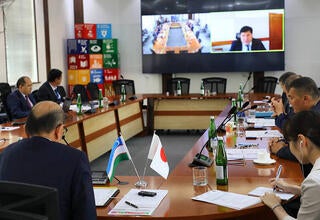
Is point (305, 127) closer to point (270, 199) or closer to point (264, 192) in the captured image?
point (270, 199)

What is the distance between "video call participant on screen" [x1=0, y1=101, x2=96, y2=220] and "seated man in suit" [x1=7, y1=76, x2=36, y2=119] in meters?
4.19

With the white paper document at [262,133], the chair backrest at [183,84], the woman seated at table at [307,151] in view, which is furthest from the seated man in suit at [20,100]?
the woman seated at table at [307,151]

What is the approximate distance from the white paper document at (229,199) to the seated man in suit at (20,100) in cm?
419

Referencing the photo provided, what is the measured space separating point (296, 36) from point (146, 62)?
3.44 metres

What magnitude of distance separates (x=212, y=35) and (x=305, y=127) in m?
8.28

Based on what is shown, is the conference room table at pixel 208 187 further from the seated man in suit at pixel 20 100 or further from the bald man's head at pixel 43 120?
the seated man in suit at pixel 20 100

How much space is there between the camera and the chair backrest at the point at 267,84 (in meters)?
8.78

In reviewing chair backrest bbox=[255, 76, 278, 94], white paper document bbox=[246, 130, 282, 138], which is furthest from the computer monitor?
chair backrest bbox=[255, 76, 278, 94]

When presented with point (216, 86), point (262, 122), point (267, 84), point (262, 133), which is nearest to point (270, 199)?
point (262, 133)

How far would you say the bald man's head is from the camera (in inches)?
76.0

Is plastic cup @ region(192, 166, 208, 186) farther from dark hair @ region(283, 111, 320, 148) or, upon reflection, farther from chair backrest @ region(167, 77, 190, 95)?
chair backrest @ region(167, 77, 190, 95)

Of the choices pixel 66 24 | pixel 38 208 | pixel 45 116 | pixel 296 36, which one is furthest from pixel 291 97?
pixel 66 24

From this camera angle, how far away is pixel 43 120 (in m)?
1.94

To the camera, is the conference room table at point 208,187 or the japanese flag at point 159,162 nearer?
the conference room table at point 208,187
